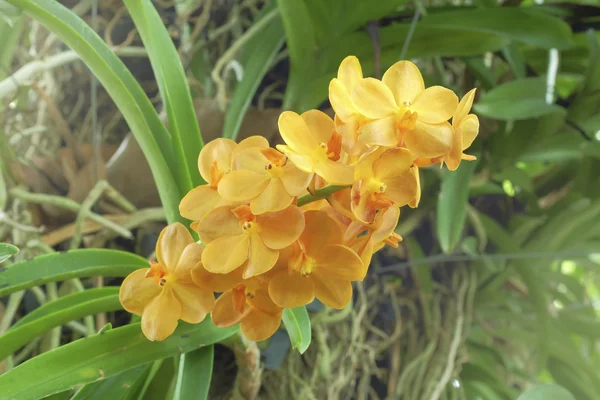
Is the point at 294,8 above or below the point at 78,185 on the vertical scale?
above

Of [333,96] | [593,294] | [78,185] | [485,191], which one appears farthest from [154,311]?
[593,294]

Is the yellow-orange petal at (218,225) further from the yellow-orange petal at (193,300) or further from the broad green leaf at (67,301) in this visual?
the broad green leaf at (67,301)

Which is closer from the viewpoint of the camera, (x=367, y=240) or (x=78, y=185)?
(x=367, y=240)

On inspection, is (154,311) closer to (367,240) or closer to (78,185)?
(367,240)

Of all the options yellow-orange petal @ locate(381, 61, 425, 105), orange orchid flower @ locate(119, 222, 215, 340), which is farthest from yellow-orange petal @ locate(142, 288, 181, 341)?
yellow-orange petal @ locate(381, 61, 425, 105)

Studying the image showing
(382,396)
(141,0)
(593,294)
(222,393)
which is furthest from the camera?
(593,294)

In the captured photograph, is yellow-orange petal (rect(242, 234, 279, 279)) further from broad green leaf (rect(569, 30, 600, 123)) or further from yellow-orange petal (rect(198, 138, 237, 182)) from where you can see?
broad green leaf (rect(569, 30, 600, 123))
